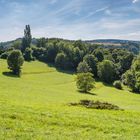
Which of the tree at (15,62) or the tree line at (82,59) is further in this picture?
the tree line at (82,59)

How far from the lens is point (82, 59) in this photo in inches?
6604

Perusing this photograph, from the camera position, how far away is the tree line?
120000 mm

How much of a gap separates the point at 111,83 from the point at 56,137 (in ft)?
377

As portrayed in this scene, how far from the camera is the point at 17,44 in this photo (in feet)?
624

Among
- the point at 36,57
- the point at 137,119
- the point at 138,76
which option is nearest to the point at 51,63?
the point at 36,57

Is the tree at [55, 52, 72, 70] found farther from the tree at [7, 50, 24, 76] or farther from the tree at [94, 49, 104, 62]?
the tree at [7, 50, 24, 76]

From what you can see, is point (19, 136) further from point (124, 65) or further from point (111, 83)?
point (124, 65)

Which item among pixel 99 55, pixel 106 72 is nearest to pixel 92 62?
pixel 99 55

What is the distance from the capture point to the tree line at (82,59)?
12000 cm

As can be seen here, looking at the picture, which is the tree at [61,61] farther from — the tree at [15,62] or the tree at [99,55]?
the tree at [15,62]

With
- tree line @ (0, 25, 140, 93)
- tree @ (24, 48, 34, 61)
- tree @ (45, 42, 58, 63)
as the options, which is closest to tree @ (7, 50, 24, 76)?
tree line @ (0, 25, 140, 93)

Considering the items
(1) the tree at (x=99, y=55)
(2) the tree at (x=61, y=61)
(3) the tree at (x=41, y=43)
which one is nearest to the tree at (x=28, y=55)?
(2) the tree at (x=61, y=61)

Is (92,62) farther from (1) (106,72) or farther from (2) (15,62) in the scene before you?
(2) (15,62)

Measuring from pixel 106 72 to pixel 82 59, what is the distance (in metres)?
34.3
